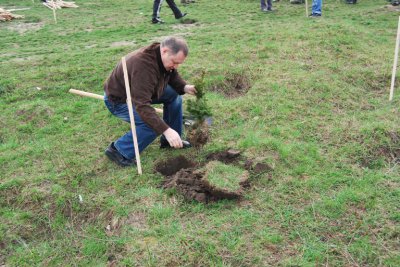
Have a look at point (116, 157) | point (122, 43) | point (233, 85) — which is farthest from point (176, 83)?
point (122, 43)

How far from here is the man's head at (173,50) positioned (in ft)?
13.4

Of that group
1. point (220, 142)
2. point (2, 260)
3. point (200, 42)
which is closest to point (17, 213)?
point (2, 260)

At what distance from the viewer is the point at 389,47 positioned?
8.20 metres

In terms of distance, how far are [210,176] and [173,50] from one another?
4.43 feet

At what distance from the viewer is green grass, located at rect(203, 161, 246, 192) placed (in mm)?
3967

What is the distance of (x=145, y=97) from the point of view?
165 inches

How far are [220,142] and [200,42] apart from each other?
453 centimetres

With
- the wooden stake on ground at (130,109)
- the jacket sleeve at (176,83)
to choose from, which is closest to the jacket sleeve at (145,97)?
the wooden stake on ground at (130,109)

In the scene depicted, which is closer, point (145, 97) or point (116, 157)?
point (145, 97)

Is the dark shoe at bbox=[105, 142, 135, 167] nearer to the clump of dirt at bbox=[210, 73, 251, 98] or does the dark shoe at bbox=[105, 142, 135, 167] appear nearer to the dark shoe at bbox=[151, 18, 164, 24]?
the clump of dirt at bbox=[210, 73, 251, 98]

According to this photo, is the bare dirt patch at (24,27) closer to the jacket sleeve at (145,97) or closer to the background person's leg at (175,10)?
the background person's leg at (175,10)

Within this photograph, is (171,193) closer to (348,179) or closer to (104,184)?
(104,184)

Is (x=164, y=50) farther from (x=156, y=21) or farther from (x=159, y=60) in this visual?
(x=156, y=21)

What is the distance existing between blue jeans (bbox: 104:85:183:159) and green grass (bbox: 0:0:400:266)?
0.84 ft
